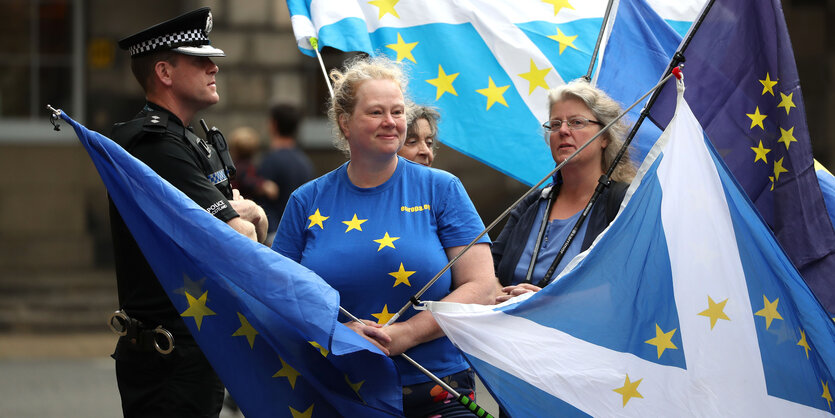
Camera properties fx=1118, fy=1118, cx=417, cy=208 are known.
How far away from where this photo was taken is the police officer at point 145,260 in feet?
12.9

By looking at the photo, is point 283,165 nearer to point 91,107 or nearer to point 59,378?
point 59,378

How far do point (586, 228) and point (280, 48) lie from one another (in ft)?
30.9

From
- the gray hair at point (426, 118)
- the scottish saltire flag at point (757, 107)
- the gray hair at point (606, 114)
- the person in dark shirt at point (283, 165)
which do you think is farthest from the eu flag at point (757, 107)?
the person in dark shirt at point (283, 165)

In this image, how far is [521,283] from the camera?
423cm

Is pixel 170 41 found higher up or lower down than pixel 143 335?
higher up

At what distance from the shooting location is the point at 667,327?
358 centimetres

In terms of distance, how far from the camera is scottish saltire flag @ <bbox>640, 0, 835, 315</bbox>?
4051mm

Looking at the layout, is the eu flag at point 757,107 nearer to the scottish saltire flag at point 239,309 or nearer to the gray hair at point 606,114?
the gray hair at point 606,114

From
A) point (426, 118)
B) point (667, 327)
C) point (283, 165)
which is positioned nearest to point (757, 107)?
point (667, 327)

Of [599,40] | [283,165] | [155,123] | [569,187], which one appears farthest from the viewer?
[283,165]

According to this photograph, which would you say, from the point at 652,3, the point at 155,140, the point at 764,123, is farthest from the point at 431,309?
the point at 652,3

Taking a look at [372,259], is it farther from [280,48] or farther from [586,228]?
[280,48]

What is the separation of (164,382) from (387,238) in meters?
0.94

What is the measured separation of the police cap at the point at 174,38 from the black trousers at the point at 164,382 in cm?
108
